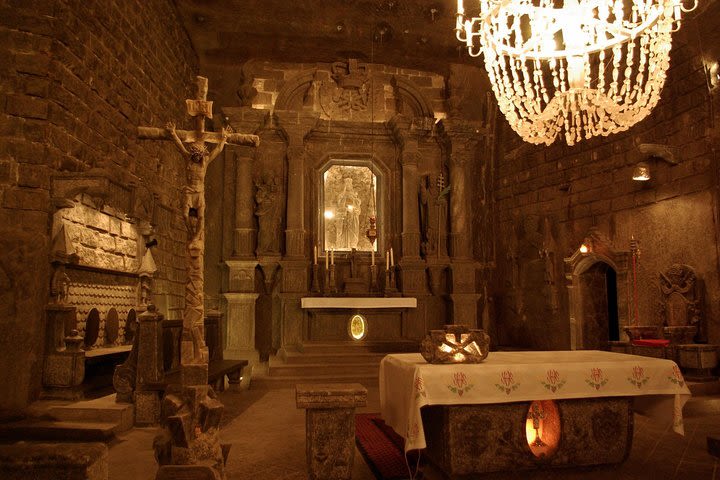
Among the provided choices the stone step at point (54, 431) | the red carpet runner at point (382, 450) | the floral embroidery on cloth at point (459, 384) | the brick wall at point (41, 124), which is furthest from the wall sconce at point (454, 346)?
the brick wall at point (41, 124)

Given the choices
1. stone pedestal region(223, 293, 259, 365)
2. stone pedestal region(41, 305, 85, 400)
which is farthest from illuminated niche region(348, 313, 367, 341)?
stone pedestal region(41, 305, 85, 400)

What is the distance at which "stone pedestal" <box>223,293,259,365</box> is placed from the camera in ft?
27.5

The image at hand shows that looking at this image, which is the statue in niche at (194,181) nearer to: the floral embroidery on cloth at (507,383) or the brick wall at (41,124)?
the brick wall at (41,124)

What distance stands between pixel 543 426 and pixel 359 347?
4.87m

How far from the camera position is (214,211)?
30.5 ft

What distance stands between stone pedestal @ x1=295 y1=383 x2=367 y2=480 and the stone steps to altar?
202 cm

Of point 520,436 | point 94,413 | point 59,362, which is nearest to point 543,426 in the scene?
point 520,436

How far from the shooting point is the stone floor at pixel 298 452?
3.52 meters

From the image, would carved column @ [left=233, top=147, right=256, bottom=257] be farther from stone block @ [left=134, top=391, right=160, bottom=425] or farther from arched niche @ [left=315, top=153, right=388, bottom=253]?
stone block @ [left=134, top=391, right=160, bottom=425]

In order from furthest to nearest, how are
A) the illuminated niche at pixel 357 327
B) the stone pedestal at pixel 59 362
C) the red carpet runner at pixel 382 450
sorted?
the illuminated niche at pixel 357 327 < the stone pedestal at pixel 59 362 < the red carpet runner at pixel 382 450

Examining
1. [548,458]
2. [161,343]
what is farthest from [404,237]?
[548,458]

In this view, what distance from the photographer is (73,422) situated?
4.45 metres

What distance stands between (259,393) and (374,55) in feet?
22.1

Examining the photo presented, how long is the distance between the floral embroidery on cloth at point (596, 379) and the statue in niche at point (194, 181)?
291 centimetres
